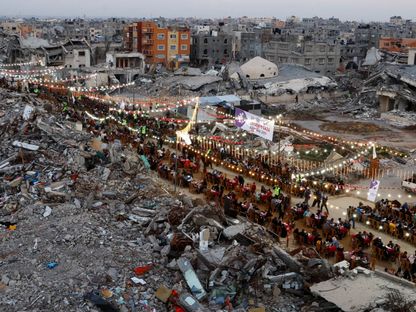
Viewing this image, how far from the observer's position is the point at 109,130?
33.3 meters

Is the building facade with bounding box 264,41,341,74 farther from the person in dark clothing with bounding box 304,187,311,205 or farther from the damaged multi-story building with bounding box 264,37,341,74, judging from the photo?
the person in dark clothing with bounding box 304,187,311,205

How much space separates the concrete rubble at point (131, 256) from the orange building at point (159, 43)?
2121 inches

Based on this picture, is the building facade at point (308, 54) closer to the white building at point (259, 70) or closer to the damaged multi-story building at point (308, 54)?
the damaged multi-story building at point (308, 54)

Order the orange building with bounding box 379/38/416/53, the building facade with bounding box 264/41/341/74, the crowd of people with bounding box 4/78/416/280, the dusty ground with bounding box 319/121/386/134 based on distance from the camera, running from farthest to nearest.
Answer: the orange building with bounding box 379/38/416/53, the building facade with bounding box 264/41/341/74, the dusty ground with bounding box 319/121/386/134, the crowd of people with bounding box 4/78/416/280

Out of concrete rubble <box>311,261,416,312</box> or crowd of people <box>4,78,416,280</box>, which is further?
crowd of people <box>4,78,416,280</box>

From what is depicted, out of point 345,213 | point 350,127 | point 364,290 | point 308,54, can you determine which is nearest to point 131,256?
point 364,290

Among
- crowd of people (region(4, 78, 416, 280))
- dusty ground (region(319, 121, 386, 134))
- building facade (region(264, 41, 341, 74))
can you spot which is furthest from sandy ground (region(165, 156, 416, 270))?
building facade (region(264, 41, 341, 74))

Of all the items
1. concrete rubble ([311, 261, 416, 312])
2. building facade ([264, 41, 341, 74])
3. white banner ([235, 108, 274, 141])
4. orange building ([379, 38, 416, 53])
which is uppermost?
orange building ([379, 38, 416, 53])

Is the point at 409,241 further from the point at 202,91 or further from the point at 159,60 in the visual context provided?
the point at 159,60

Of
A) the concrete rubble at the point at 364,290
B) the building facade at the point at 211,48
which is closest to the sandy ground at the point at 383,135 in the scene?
the concrete rubble at the point at 364,290

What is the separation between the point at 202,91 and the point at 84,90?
11889 millimetres

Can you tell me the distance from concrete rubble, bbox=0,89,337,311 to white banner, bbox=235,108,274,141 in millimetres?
6132

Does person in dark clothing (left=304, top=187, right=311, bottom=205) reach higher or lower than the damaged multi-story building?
lower

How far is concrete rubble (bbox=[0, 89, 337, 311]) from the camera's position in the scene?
12.8 metres
